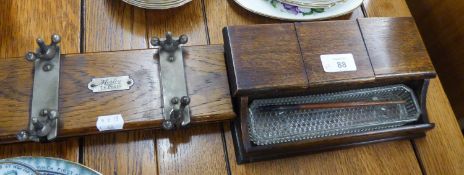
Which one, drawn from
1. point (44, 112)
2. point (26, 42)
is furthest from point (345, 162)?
point (26, 42)

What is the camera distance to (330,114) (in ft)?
2.75

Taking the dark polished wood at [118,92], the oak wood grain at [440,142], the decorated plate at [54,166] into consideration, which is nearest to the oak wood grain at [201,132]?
the dark polished wood at [118,92]

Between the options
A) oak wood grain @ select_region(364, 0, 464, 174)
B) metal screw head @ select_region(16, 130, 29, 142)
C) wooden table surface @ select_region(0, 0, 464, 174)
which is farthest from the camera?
oak wood grain @ select_region(364, 0, 464, 174)

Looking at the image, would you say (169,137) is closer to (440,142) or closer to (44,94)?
(44,94)

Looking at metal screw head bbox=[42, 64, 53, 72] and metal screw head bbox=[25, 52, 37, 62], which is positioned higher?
metal screw head bbox=[25, 52, 37, 62]

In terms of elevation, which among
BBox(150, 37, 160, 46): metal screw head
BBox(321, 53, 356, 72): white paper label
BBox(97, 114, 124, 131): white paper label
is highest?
BBox(150, 37, 160, 46): metal screw head

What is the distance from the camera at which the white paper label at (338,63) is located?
771 mm

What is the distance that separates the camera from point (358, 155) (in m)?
0.82

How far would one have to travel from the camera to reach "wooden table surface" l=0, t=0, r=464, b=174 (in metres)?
0.74

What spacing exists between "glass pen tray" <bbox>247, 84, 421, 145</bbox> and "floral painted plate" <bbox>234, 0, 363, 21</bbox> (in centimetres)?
19

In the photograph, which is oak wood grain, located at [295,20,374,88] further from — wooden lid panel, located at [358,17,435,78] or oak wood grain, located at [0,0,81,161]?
oak wood grain, located at [0,0,81,161]

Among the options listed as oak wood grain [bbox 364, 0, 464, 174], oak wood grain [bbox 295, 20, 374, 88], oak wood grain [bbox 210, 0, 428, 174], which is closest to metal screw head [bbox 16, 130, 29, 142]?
oak wood grain [bbox 210, 0, 428, 174]

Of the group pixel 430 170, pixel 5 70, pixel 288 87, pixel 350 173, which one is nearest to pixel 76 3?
pixel 5 70

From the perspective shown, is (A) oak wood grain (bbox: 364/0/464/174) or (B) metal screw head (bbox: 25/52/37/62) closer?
(B) metal screw head (bbox: 25/52/37/62)
